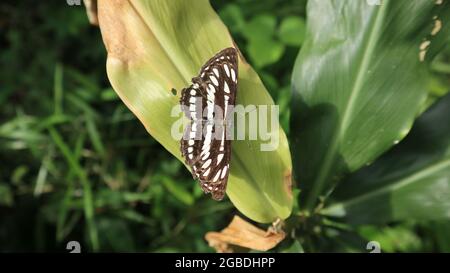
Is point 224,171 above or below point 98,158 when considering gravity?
above

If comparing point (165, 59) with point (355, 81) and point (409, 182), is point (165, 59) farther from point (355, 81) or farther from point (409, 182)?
point (409, 182)

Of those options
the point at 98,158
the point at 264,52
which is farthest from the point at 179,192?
the point at 264,52

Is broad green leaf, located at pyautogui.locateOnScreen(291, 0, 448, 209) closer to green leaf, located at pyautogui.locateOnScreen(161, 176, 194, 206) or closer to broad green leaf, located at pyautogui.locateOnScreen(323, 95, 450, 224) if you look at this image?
broad green leaf, located at pyautogui.locateOnScreen(323, 95, 450, 224)

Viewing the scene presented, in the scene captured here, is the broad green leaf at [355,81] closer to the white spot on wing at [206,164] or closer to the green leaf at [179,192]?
the white spot on wing at [206,164]

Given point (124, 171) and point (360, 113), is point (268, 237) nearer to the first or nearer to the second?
point (360, 113)

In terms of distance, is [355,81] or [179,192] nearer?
[355,81]

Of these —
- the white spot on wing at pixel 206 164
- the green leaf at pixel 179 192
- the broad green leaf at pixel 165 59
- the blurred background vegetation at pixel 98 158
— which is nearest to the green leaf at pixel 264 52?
the blurred background vegetation at pixel 98 158
